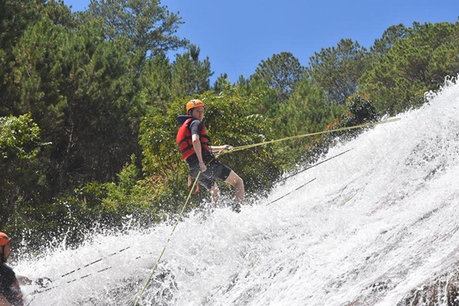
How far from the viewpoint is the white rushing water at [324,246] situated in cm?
425

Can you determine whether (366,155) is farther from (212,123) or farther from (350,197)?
(212,123)

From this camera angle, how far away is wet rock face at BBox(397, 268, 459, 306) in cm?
360

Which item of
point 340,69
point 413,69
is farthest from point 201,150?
point 340,69

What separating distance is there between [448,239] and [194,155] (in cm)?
366

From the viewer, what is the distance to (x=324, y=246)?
5.06 meters

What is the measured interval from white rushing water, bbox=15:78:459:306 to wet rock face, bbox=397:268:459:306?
0.07 metres

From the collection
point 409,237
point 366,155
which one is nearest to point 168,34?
point 366,155

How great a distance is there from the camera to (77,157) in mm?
20312

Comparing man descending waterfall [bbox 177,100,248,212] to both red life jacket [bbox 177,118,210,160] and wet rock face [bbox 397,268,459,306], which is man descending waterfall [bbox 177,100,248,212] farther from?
wet rock face [bbox 397,268,459,306]

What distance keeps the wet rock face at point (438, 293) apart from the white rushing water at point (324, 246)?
0.21ft

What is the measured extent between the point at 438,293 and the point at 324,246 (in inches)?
59.2

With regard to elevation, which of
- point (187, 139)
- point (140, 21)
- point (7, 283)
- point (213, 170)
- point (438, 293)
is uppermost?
point (140, 21)

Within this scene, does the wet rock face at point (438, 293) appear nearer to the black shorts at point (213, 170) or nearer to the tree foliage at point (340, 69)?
the black shorts at point (213, 170)

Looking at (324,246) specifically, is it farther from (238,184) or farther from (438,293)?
Result: (238,184)
